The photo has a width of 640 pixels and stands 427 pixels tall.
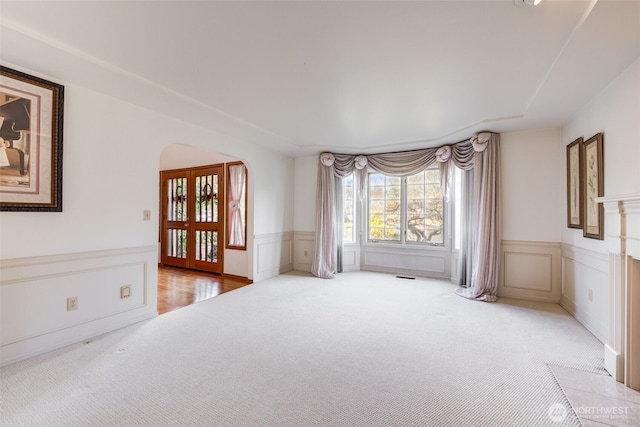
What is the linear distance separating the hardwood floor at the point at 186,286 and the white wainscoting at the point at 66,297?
580 millimetres

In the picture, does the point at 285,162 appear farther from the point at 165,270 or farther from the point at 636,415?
the point at 636,415

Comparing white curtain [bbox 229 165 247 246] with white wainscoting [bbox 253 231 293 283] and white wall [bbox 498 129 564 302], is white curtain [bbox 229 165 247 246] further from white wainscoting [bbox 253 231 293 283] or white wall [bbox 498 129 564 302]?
white wall [bbox 498 129 564 302]

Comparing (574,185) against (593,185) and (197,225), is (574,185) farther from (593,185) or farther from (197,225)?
(197,225)

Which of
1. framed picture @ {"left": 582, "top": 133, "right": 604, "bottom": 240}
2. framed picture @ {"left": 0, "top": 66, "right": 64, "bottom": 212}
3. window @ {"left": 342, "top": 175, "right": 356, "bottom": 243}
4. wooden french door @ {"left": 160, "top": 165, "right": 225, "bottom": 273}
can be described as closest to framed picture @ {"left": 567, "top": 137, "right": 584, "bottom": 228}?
framed picture @ {"left": 582, "top": 133, "right": 604, "bottom": 240}

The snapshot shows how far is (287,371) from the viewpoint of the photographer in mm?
2131

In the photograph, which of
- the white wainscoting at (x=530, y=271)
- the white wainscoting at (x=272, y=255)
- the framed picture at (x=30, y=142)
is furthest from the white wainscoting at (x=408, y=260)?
the framed picture at (x=30, y=142)

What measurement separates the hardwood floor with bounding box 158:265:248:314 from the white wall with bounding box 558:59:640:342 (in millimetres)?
4555

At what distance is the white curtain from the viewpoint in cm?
527

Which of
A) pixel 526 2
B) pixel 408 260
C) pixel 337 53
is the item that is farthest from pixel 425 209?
pixel 526 2

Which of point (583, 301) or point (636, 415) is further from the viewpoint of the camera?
point (583, 301)

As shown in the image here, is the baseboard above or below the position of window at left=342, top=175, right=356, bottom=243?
below

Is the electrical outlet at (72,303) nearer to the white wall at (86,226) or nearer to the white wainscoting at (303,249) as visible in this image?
the white wall at (86,226)

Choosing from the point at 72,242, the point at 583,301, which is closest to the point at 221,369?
the point at 72,242

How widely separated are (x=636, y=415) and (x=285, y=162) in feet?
17.4
